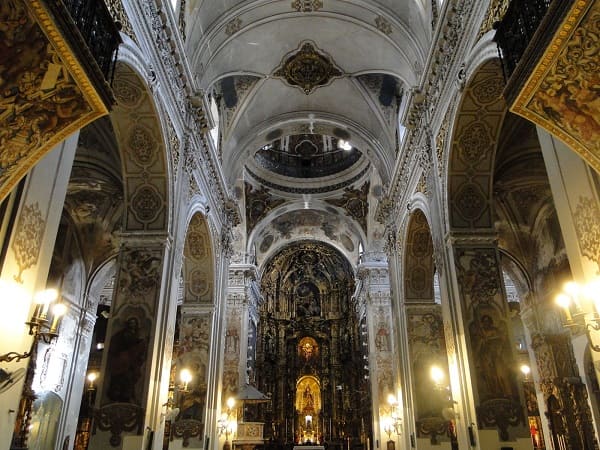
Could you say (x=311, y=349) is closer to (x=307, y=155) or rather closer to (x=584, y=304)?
(x=307, y=155)

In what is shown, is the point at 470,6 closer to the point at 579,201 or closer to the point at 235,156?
the point at 579,201

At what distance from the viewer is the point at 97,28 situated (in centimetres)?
484

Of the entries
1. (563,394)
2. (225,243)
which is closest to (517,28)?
(225,243)

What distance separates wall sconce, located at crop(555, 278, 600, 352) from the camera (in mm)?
4816

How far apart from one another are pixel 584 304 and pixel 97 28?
17.9 feet

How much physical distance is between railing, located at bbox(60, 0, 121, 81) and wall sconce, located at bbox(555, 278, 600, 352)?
496 cm

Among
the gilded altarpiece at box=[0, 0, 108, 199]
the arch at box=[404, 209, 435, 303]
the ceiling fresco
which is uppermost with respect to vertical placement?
the ceiling fresco

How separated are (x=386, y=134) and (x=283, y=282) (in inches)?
646

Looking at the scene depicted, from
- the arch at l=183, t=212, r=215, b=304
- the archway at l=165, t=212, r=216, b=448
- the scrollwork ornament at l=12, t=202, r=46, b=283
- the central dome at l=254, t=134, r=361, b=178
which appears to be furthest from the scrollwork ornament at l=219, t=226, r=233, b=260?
the scrollwork ornament at l=12, t=202, r=46, b=283

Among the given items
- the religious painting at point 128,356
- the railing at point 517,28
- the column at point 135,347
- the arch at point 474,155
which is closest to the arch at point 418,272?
the arch at point 474,155

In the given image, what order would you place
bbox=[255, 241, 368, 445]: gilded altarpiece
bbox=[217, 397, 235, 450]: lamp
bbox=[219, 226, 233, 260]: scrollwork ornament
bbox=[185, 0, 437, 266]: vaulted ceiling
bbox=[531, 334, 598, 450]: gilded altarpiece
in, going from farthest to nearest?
1. bbox=[255, 241, 368, 445]: gilded altarpiece
2. bbox=[219, 226, 233, 260]: scrollwork ornament
3. bbox=[217, 397, 235, 450]: lamp
4. bbox=[531, 334, 598, 450]: gilded altarpiece
5. bbox=[185, 0, 437, 266]: vaulted ceiling

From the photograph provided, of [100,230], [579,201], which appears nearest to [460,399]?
[579,201]

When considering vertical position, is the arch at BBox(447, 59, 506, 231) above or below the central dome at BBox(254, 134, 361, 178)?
below

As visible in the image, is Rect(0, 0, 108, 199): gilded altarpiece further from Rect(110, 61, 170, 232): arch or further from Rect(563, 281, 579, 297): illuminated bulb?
Rect(563, 281, 579, 297): illuminated bulb
